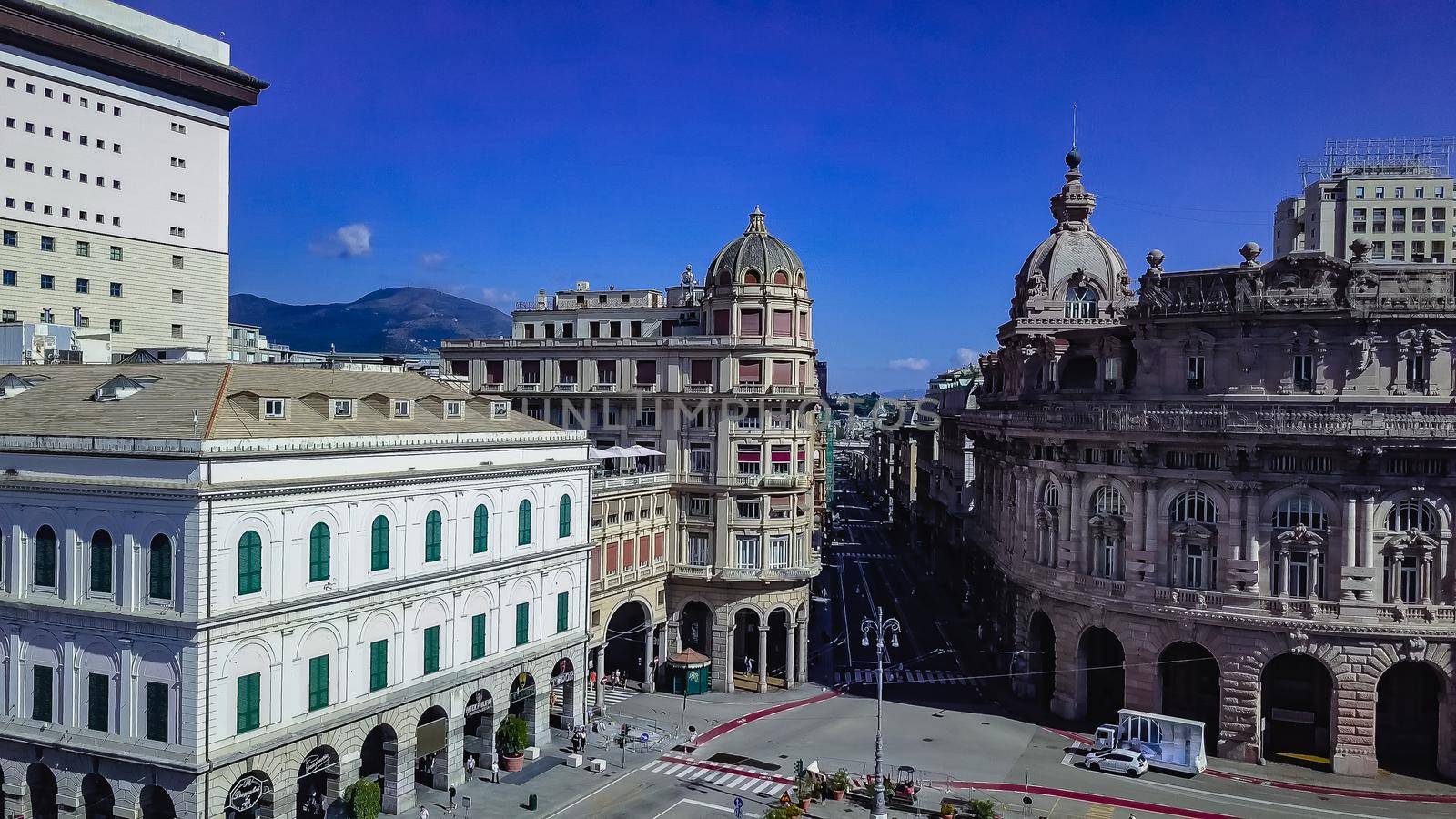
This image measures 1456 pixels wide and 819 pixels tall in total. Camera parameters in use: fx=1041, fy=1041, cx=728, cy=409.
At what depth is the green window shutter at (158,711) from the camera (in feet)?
132

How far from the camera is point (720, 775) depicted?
54938 mm

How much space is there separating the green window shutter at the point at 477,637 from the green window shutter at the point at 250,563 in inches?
518

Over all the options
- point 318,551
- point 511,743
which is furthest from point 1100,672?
point 318,551

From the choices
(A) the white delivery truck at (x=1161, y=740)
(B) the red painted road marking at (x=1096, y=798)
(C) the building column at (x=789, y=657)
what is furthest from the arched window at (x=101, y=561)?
(A) the white delivery truck at (x=1161, y=740)

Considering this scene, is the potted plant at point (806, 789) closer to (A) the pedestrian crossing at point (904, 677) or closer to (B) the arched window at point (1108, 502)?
(A) the pedestrian crossing at point (904, 677)

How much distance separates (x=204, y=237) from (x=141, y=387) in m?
46.4

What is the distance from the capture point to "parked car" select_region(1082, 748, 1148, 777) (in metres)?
55.8

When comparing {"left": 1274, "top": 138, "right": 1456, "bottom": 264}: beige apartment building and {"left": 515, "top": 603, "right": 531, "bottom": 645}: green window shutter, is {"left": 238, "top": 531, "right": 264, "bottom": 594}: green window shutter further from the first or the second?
{"left": 1274, "top": 138, "right": 1456, "bottom": 264}: beige apartment building

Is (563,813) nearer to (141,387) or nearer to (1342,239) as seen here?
(141,387)

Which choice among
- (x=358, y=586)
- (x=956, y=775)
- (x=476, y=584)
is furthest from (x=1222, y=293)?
(x=358, y=586)

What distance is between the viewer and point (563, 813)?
1928 inches

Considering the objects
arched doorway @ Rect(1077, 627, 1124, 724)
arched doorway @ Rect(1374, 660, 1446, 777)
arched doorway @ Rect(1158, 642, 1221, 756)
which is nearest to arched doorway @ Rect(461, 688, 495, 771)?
arched doorway @ Rect(1077, 627, 1124, 724)

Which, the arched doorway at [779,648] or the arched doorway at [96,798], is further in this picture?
the arched doorway at [779,648]

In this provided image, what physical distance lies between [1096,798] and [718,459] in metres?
33.7
